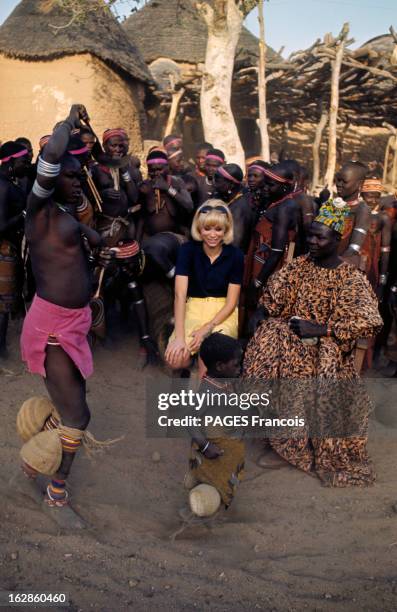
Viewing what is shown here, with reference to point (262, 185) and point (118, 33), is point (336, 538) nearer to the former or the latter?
point (262, 185)

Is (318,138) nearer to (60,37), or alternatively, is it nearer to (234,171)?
(60,37)

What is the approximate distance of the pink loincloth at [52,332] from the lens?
311 cm

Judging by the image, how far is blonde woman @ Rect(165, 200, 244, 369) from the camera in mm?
4047

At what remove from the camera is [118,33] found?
1301 cm

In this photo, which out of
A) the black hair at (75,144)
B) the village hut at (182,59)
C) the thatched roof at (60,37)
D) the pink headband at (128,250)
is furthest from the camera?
the village hut at (182,59)

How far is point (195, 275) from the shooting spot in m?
4.19

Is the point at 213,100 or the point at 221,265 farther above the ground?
the point at 213,100

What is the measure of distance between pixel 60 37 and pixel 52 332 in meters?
10.5

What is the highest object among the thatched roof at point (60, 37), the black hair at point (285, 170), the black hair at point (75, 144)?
the thatched roof at point (60, 37)

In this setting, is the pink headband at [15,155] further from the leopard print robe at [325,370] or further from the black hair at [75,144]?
the leopard print robe at [325,370]

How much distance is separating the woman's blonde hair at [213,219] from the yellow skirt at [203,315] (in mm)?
437

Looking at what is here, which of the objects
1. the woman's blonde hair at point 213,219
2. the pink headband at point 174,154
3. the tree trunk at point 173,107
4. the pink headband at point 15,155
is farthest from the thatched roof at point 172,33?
the woman's blonde hair at point 213,219

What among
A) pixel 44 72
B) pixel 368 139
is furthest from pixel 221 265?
pixel 368 139

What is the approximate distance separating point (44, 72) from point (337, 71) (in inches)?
239
